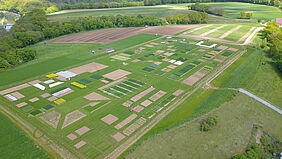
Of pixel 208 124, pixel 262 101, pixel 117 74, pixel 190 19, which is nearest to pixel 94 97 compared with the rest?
pixel 117 74

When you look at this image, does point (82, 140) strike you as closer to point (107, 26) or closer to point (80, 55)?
point (80, 55)

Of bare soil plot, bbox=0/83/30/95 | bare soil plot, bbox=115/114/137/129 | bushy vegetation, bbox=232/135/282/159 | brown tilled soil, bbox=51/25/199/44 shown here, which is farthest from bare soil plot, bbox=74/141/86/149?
brown tilled soil, bbox=51/25/199/44

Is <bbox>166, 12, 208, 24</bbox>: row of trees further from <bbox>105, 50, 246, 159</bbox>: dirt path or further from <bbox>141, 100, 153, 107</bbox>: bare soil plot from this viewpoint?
<bbox>141, 100, 153, 107</bbox>: bare soil plot

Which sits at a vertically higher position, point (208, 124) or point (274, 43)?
point (274, 43)

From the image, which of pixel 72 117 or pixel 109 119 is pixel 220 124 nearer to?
pixel 109 119

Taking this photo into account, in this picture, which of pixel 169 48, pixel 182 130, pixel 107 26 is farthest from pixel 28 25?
pixel 182 130
